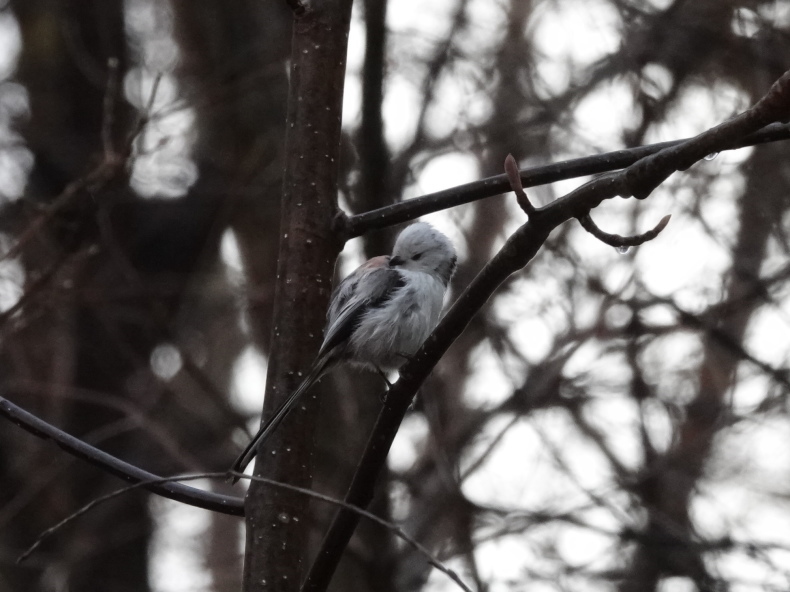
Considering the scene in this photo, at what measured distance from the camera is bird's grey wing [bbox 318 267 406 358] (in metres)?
3.68

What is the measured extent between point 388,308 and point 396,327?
8 cm

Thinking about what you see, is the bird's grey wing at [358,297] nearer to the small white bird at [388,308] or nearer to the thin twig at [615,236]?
the small white bird at [388,308]

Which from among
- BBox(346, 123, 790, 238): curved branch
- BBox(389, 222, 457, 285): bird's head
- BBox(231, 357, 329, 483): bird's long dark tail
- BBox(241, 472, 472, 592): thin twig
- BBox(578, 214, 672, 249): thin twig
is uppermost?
BBox(389, 222, 457, 285): bird's head

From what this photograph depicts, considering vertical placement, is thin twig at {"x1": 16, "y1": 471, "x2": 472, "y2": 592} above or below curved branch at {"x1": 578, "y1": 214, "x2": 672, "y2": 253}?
below

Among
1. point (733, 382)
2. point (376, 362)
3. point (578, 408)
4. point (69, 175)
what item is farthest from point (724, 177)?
point (69, 175)

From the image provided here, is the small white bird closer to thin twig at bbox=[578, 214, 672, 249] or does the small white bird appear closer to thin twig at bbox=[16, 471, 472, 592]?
thin twig at bbox=[16, 471, 472, 592]

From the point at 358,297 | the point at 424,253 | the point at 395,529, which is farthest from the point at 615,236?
the point at 424,253

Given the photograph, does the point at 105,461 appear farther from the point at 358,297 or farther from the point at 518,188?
the point at 358,297

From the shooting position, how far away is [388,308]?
379 centimetres

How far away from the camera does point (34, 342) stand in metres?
6.52

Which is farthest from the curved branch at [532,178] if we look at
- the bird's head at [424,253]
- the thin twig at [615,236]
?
the bird's head at [424,253]

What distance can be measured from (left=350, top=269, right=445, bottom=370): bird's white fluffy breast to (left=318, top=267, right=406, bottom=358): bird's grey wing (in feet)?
0.10

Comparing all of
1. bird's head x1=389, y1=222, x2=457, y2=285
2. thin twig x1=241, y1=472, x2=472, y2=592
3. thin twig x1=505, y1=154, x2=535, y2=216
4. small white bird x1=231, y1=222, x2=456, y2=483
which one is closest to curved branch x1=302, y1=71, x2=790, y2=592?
thin twig x1=505, y1=154, x2=535, y2=216

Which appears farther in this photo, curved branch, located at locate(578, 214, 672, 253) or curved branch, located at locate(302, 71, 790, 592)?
curved branch, located at locate(578, 214, 672, 253)
